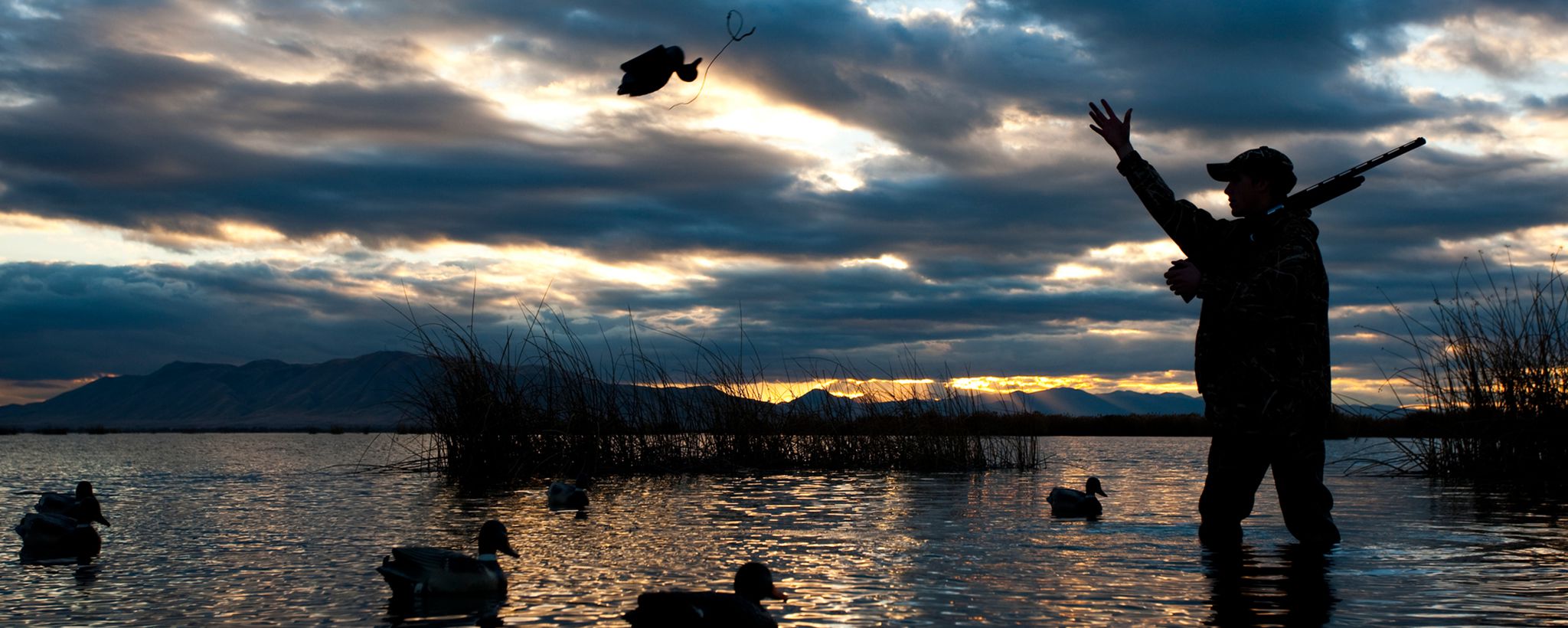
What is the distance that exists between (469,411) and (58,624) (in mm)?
12409

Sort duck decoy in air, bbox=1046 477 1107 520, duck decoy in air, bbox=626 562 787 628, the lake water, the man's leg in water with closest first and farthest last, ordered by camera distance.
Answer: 1. duck decoy in air, bbox=626 562 787 628
2. the lake water
3. the man's leg in water
4. duck decoy in air, bbox=1046 477 1107 520

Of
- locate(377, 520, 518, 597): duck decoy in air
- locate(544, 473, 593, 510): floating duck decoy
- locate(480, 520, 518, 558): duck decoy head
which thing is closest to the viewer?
locate(377, 520, 518, 597): duck decoy in air

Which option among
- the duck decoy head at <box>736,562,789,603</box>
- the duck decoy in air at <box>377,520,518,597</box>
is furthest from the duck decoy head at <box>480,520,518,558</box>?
the duck decoy head at <box>736,562,789,603</box>

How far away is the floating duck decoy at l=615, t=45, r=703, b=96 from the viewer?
23.9 ft

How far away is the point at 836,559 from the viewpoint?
8.33m

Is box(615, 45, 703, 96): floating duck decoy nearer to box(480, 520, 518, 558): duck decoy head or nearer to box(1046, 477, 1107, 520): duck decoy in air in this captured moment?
box(480, 520, 518, 558): duck decoy head

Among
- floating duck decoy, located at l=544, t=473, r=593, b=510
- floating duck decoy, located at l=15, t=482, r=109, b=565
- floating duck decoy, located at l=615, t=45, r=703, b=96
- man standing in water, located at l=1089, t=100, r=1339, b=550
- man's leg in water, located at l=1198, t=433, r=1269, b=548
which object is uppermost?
floating duck decoy, located at l=615, t=45, r=703, b=96

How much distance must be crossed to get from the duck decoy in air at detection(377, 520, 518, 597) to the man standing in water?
4.39 meters

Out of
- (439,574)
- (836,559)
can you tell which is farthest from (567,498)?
(439,574)

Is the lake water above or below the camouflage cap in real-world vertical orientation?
below

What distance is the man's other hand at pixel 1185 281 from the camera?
281 inches

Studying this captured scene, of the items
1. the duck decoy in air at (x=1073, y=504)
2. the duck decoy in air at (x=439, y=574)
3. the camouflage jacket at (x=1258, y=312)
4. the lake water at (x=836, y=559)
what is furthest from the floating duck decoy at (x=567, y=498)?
the camouflage jacket at (x=1258, y=312)

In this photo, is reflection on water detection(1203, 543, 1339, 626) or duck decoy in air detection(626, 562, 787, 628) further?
reflection on water detection(1203, 543, 1339, 626)

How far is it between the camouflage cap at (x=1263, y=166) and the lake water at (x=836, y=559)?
8.01 feet
